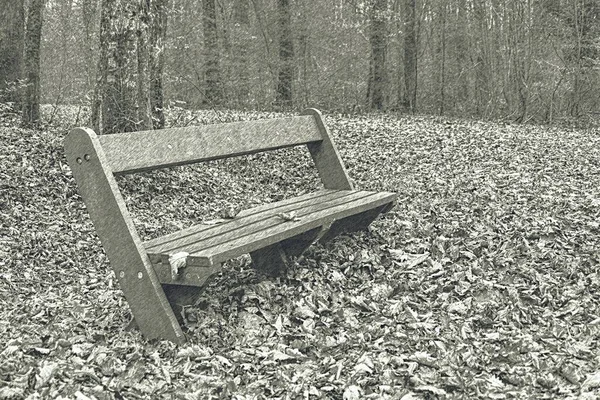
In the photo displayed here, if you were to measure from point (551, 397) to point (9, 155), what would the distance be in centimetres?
620

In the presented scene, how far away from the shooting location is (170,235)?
4.13m

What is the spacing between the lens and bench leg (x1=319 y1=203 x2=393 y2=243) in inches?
211

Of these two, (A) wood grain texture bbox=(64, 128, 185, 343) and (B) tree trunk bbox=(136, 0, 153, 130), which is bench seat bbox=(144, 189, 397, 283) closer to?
(A) wood grain texture bbox=(64, 128, 185, 343)

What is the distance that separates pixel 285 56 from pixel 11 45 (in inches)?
297

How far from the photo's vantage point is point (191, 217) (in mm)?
6914

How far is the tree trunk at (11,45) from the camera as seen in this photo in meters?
10.2

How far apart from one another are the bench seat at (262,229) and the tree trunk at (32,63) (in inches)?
216

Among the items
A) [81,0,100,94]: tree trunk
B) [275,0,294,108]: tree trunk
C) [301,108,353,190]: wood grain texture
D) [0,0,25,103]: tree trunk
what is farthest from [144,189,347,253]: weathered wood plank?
[275,0,294,108]: tree trunk

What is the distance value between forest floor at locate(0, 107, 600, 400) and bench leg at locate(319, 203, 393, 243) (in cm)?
8

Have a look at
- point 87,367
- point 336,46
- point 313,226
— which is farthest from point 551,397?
point 336,46

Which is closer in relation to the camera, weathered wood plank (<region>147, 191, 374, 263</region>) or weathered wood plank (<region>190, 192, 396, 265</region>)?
weathered wood plank (<region>190, 192, 396, 265</region>)

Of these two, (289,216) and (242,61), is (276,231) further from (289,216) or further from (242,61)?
(242,61)

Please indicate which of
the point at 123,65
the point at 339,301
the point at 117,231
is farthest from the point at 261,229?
the point at 123,65

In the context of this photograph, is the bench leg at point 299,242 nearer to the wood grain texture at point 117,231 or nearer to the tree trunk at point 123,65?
the wood grain texture at point 117,231
